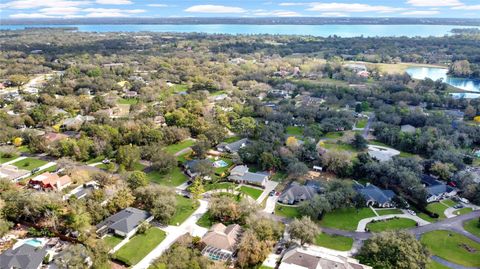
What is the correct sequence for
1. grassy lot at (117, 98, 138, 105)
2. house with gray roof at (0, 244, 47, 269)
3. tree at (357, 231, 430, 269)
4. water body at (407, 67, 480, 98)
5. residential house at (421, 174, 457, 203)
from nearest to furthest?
tree at (357, 231, 430, 269) < house with gray roof at (0, 244, 47, 269) < residential house at (421, 174, 457, 203) < grassy lot at (117, 98, 138, 105) < water body at (407, 67, 480, 98)

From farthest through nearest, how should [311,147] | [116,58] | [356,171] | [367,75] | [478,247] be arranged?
[116,58] < [367,75] < [311,147] < [356,171] < [478,247]

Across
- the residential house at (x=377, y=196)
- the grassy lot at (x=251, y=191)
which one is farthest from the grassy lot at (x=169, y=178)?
the residential house at (x=377, y=196)

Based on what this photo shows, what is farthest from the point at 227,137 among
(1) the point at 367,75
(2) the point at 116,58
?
(2) the point at 116,58

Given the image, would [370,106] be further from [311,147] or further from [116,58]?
[116,58]

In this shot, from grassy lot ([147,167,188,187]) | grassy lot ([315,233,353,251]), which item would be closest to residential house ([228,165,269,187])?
grassy lot ([147,167,188,187])

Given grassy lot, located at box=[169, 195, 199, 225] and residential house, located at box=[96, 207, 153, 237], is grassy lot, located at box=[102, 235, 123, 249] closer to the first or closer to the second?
residential house, located at box=[96, 207, 153, 237]

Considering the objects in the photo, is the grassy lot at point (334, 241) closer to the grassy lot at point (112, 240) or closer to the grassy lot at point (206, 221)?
the grassy lot at point (206, 221)
